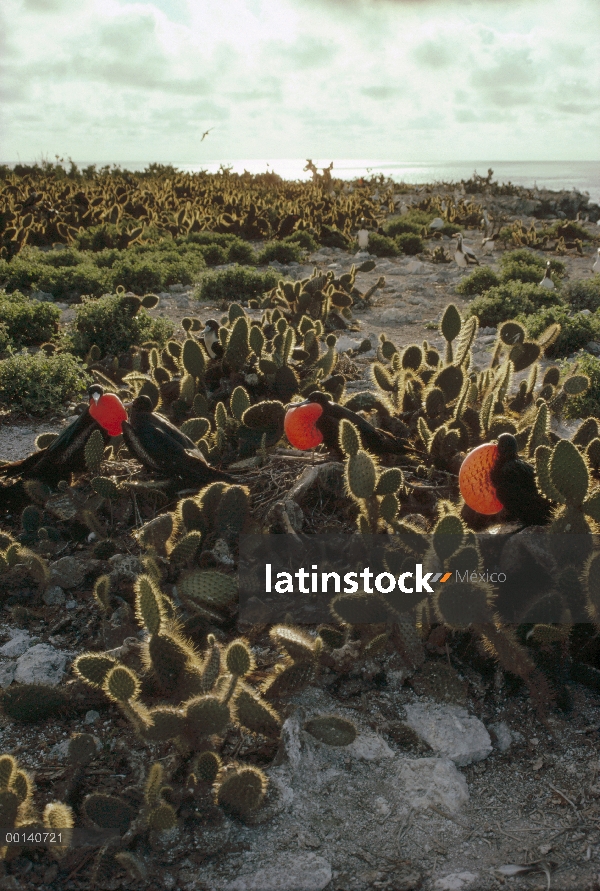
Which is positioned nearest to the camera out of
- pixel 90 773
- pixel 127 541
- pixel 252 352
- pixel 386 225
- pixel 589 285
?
pixel 90 773

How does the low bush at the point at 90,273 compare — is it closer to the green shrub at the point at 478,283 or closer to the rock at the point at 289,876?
the green shrub at the point at 478,283

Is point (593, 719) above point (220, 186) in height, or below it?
below

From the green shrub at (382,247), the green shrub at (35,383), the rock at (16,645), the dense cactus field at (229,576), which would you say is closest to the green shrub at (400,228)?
the green shrub at (382,247)

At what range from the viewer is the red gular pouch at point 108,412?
3.26m

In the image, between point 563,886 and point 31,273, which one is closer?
point 563,886

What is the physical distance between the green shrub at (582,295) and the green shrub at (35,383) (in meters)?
6.15

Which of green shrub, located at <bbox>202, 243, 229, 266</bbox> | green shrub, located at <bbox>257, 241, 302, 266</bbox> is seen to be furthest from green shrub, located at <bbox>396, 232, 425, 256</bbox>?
green shrub, located at <bbox>202, 243, 229, 266</bbox>

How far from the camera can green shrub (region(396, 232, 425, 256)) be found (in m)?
12.6

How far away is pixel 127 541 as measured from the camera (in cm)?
311

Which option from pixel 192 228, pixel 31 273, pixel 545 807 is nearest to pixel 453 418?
pixel 545 807

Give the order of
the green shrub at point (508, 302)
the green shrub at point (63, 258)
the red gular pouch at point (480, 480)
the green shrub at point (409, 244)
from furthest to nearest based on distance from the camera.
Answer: the green shrub at point (409, 244)
the green shrub at point (63, 258)
the green shrub at point (508, 302)
the red gular pouch at point (480, 480)

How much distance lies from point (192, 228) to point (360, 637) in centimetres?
1228

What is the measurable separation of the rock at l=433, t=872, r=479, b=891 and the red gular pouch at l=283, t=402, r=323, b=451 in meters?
1.81

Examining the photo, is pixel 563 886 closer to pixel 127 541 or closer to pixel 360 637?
pixel 360 637
